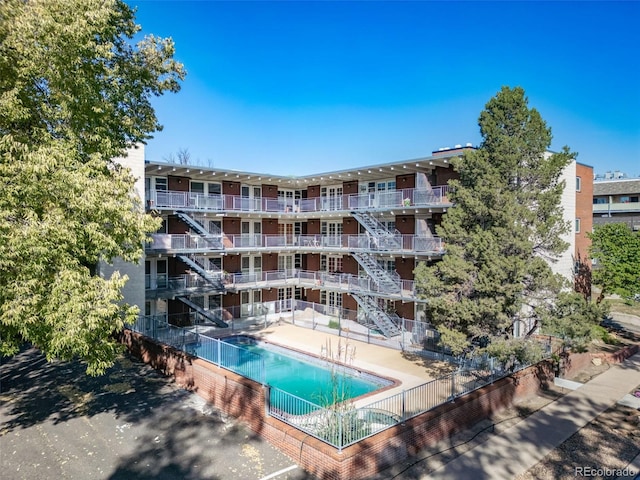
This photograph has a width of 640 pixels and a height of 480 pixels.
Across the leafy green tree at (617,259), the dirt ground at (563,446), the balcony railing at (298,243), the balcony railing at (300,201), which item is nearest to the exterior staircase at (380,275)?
the balcony railing at (298,243)

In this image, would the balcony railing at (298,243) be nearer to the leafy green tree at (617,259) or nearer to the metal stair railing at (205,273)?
the metal stair railing at (205,273)

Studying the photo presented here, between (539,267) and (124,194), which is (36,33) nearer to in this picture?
(124,194)

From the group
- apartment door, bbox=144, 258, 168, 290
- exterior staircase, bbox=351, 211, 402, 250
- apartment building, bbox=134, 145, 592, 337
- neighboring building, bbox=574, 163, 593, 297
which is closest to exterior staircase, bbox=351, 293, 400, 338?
apartment building, bbox=134, 145, 592, 337

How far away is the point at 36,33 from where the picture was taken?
874 centimetres

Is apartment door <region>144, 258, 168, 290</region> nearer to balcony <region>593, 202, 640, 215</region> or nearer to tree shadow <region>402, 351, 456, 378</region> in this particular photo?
tree shadow <region>402, 351, 456, 378</region>

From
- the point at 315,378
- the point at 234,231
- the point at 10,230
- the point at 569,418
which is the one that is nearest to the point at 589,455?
the point at 569,418

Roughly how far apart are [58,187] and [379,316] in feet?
57.0

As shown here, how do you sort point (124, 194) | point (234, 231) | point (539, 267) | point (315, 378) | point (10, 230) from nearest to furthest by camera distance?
1. point (10, 230)
2. point (124, 194)
3. point (539, 267)
4. point (315, 378)
5. point (234, 231)

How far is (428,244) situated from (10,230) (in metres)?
17.5

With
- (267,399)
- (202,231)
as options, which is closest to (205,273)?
(202,231)

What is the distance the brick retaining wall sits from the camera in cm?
912

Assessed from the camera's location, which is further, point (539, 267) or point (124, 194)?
point (539, 267)

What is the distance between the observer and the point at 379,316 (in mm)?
22750

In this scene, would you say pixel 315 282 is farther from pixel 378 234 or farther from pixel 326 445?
pixel 326 445
